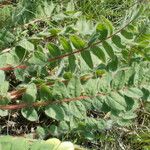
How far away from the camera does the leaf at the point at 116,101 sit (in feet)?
4.51

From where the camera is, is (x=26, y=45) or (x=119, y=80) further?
(x=26, y=45)

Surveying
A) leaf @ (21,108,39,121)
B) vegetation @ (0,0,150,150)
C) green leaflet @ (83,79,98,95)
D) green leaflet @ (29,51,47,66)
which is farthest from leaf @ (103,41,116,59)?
leaf @ (21,108,39,121)

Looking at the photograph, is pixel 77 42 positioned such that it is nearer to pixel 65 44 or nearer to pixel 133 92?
pixel 65 44

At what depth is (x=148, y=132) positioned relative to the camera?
1.94 m

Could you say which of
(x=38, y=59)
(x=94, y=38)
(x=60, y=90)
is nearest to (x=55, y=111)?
(x=60, y=90)

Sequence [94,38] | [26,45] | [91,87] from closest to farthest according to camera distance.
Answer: [94,38] < [91,87] < [26,45]

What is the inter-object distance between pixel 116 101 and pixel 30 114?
0.31m

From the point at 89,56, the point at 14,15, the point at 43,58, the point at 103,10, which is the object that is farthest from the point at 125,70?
the point at 103,10

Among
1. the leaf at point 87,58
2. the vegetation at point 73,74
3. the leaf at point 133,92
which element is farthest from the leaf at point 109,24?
the leaf at point 133,92

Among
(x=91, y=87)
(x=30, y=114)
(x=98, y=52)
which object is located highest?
(x=98, y=52)

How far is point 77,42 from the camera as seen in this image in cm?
134

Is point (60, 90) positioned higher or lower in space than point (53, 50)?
lower

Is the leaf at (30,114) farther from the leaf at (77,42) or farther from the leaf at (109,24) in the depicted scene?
the leaf at (109,24)

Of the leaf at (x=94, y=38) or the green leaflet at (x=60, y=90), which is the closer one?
the leaf at (x=94, y=38)
